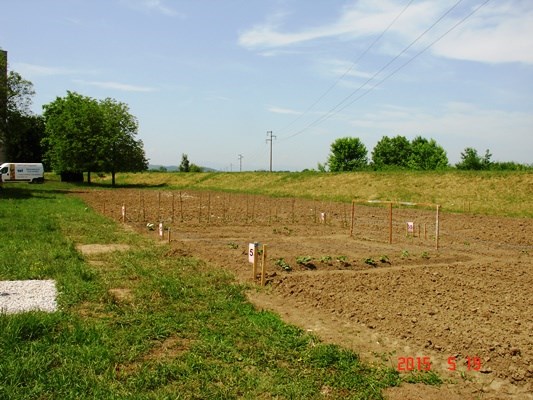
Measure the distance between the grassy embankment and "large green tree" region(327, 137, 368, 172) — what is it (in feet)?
125

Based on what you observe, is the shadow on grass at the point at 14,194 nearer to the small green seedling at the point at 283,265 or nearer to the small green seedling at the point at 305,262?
the small green seedling at the point at 283,265

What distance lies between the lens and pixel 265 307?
779cm

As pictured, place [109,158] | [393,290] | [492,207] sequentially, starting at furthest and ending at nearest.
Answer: [109,158] → [492,207] → [393,290]

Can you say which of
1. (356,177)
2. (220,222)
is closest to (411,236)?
(220,222)

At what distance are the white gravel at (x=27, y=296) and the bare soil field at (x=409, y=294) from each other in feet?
11.2

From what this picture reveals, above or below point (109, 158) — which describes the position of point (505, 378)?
below

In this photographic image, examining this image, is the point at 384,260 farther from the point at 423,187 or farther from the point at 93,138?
the point at 93,138

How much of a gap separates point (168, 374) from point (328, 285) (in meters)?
4.50

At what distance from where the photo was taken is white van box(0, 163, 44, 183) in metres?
52.8

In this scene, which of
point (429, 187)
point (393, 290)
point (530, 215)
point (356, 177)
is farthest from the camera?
point (356, 177)

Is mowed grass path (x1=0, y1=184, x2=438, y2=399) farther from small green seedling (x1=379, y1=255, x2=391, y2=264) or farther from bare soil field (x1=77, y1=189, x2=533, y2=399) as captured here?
small green seedling (x1=379, y1=255, x2=391, y2=264)

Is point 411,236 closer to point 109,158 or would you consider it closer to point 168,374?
point 168,374

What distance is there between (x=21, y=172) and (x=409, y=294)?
55.1 meters

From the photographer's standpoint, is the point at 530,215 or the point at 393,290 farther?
the point at 530,215
